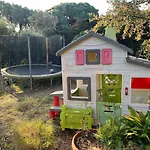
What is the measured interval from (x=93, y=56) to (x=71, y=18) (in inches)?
604

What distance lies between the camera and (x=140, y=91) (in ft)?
15.7

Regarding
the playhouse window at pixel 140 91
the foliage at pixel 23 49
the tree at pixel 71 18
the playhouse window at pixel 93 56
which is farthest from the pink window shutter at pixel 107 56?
the tree at pixel 71 18

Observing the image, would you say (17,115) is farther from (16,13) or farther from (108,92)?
(16,13)

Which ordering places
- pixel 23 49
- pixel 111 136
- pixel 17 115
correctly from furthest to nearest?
pixel 23 49 < pixel 17 115 < pixel 111 136

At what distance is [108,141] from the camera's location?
3199 millimetres

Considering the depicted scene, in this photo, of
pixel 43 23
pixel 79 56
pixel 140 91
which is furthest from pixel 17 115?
pixel 43 23

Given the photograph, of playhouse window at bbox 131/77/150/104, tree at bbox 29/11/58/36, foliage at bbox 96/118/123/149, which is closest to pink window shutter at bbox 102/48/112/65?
playhouse window at bbox 131/77/150/104

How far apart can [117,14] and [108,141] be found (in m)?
2.36

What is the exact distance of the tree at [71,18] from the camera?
16344 millimetres

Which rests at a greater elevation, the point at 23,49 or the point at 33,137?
the point at 23,49

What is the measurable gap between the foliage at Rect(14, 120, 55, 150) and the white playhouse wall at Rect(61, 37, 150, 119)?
1200 mm

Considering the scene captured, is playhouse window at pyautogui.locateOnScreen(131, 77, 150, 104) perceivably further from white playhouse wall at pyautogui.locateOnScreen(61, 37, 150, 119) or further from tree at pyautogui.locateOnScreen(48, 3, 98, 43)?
tree at pyautogui.locateOnScreen(48, 3, 98, 43)

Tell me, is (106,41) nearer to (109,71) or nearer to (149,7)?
(109,71)

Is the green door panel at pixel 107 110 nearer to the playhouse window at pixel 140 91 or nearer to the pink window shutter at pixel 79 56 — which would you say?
the playhouse window at pixel 140 91
